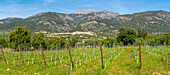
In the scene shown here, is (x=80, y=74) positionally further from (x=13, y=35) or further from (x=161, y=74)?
(x=13, y=35)

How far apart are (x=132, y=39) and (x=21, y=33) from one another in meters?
61.7

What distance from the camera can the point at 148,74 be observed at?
11.1 meters

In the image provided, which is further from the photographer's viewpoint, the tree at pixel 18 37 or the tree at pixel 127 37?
the tree at pixel 127 37

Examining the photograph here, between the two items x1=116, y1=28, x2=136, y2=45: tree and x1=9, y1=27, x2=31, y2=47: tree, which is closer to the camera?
x1=9, y1=27, x2=31, y2=47: tree

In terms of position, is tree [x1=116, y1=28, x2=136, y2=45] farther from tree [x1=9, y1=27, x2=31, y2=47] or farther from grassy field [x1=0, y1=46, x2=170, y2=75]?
grassy field [x1=0, y1=46, x2=170, y2=75]

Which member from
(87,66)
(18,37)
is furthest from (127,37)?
(87,66)

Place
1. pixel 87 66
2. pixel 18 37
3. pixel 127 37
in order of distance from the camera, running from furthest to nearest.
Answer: pixel 127 37, pixel 18 37, pixel 87 66

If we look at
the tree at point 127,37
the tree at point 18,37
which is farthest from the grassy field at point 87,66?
the tree at point 127,37

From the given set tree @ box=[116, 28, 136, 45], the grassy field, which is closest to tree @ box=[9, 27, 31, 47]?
the grassy field

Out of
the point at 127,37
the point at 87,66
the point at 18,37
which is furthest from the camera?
the point at 127,37

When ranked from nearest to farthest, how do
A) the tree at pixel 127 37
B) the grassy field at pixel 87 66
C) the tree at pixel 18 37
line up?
1. the grassy field at pixel 87 66
2. the tree at pixel 18 37
3. the tree at pixel 127 37

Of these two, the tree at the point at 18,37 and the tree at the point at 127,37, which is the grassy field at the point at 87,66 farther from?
the tree at the point at 127,37

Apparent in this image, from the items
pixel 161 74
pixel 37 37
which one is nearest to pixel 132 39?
pixel 37 37

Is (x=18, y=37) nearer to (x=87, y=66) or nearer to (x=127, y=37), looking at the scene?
(x=87, y=66)
